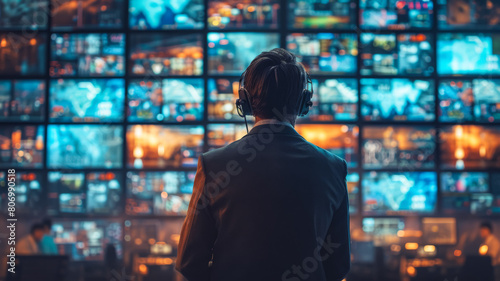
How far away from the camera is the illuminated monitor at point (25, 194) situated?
4.29 metres

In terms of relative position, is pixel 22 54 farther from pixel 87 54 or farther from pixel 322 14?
pixel 322 14

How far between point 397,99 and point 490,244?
1.45 meters

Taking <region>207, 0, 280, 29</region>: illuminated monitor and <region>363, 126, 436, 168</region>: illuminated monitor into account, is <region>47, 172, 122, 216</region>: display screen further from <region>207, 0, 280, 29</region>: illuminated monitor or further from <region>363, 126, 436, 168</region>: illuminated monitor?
<region>363, 126, 436, 168</region>: illuminated monitor

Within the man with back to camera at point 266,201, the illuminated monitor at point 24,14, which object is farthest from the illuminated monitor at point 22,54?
the man with back to camera at point 266,201

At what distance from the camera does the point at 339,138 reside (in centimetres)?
427

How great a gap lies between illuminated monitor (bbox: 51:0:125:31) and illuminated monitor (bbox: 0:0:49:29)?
0.36 ft

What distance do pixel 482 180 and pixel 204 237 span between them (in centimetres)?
389

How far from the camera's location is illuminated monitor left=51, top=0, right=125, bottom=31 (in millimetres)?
4383

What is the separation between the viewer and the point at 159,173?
425 cm

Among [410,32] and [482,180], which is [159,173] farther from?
[482,180]

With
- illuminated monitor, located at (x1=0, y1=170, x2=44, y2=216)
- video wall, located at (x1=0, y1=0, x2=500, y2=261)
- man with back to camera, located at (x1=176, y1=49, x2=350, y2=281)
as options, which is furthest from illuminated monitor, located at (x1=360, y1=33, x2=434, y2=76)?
man with back to camera, located at (x1=176, y1=49, x2=350, y2=281)

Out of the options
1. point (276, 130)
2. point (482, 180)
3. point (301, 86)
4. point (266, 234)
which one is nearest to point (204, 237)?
point (266, 234)

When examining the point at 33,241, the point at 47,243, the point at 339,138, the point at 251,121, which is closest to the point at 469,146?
the point at 339,138

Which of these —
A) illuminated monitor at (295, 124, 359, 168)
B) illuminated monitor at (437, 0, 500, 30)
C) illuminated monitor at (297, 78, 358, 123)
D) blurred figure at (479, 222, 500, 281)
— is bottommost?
blurred figure at (479, 222, 500, 281)
